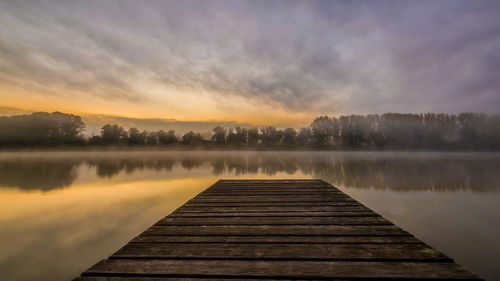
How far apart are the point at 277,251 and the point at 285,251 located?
0.27 ft

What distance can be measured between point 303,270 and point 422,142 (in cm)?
8391

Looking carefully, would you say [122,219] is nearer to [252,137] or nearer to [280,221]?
[280,221]

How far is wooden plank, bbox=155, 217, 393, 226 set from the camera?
3.28 meters

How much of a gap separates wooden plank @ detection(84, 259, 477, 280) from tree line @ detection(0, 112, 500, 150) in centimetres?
7011

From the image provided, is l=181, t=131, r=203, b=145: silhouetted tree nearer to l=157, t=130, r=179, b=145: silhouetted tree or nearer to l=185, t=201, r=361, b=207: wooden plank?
l=157, t=130, r=179, b=145: silhouetted tree

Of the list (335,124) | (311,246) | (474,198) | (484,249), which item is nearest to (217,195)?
(311,246)

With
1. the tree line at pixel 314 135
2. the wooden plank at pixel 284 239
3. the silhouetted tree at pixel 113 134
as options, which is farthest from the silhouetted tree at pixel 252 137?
the wooden plank at pixel 284 239

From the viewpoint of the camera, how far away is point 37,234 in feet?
16.6

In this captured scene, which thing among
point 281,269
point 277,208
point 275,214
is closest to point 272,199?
point 277,208

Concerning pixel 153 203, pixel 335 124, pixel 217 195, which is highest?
pixel 335 124

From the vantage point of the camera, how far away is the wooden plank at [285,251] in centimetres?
221

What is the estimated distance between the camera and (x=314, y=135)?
71875 mm

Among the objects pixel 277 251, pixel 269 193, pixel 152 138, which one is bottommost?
pixel 269 193

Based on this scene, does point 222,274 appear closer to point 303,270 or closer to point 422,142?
point 303,270
